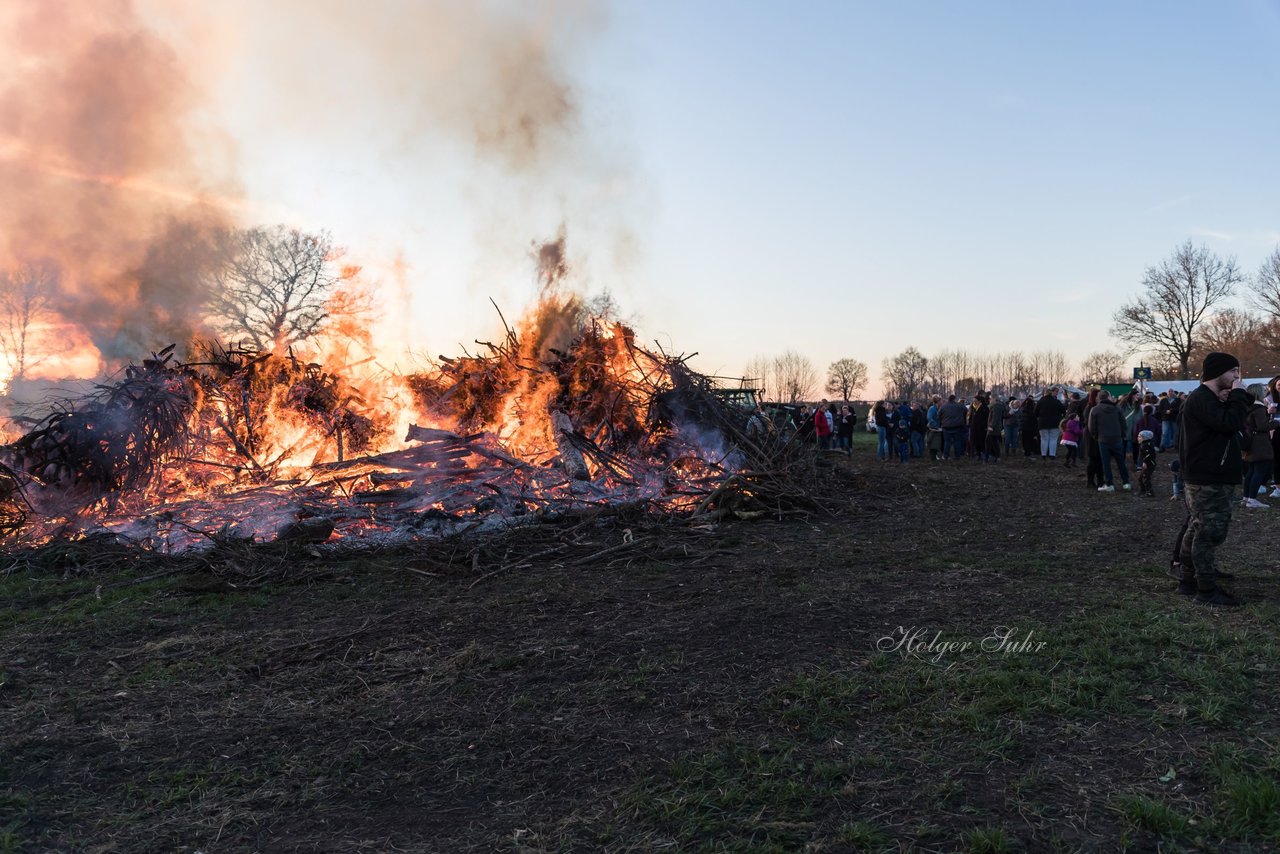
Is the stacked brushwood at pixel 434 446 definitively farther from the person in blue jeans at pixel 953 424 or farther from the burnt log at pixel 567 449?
the person in blue jeans at pixel 953 424

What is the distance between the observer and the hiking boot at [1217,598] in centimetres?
572

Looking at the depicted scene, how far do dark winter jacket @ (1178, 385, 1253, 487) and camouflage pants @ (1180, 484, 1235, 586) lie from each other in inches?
3.3

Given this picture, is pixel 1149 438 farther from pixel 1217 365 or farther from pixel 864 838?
pixel 864 838

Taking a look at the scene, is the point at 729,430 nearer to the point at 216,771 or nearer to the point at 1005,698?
the point at 1005,698

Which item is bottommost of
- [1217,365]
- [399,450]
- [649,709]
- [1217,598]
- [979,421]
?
[649,709]

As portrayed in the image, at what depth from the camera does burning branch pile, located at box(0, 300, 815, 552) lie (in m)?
9.76

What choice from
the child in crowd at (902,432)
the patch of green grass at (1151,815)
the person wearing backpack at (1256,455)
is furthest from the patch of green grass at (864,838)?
the child in crowd at (902,432)

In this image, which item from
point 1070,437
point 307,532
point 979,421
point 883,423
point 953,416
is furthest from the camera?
point 883,423

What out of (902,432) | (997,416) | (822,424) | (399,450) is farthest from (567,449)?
(997,416)

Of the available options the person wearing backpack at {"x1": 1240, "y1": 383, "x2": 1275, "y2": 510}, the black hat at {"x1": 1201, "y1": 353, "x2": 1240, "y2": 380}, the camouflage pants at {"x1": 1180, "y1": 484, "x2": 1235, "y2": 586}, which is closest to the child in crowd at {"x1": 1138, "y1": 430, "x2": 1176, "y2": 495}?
the person wearing backpack at {"x1": 1240, "y1": 383, "x2": 1275, "y2": 510}

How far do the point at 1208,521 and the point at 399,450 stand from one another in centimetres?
972

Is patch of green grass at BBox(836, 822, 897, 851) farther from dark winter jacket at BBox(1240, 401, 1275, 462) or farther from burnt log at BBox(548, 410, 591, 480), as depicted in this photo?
dark winter jacket at BBox(1240, 401, 1275, 462)

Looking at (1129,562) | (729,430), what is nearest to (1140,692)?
(1129,562)

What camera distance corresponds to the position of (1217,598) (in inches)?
228
